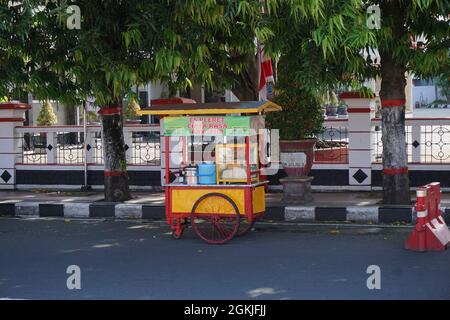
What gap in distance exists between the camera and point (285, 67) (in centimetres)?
1076

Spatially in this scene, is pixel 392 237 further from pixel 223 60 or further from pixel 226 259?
pixel 223 60

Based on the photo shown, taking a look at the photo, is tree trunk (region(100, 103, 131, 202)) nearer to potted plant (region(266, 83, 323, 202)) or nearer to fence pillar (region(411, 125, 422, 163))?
potted plant (region(266, 83, 323, 202))

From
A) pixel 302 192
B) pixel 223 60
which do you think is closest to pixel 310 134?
pixel 302 192

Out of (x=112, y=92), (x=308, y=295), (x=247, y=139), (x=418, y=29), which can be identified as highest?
(x=418, y=29)

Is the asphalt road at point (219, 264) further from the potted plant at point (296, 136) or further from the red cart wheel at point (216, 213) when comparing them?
the potted plant at point (296, 136)

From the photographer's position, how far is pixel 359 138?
12391mm

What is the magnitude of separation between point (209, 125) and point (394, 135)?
308 centimetres

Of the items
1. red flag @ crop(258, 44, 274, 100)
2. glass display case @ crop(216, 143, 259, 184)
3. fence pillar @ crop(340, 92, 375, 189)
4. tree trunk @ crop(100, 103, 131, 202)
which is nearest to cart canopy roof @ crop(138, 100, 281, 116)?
glass display case @ crop(216, 143, 259, 184)

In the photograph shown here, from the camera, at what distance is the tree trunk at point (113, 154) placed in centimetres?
1165

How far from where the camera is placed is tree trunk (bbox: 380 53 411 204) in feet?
34.0

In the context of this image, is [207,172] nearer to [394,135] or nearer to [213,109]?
[213,109]

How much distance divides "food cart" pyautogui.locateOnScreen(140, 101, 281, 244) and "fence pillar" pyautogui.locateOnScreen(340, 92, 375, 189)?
11.6 feet

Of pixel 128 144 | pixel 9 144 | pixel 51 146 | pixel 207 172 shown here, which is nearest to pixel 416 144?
pixel 207 172

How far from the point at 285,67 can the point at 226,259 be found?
12.9 feet
